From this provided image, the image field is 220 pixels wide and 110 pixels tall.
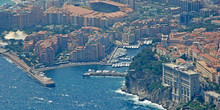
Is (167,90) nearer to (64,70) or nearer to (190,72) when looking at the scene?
(190,72)

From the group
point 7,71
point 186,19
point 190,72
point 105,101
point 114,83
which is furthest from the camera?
point 186,19

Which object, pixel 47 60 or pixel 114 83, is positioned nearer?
pixel 114 83

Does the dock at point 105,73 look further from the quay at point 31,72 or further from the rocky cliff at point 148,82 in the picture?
the quay at point 31,72

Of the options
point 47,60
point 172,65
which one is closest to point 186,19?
point 47,60

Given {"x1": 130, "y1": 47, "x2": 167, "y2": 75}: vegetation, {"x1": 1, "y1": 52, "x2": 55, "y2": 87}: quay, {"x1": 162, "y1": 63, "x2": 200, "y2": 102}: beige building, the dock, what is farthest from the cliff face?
{"x1": 1, "y1": 52, "x2": 55, "y2": 87}: quay

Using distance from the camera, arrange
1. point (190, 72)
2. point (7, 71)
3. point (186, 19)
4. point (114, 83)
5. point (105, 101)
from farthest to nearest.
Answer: point (186, 19)
point (7, 71)
point (114, 83)
point (105, 101)
point (190, 72)

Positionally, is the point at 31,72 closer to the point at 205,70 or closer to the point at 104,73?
the point at 104,73
